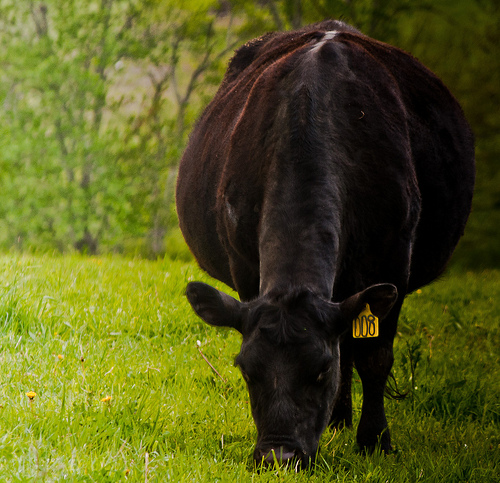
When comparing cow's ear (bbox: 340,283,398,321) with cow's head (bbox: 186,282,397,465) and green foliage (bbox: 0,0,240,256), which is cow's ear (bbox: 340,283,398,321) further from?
green foliage (bbox: 0,0,240,256)

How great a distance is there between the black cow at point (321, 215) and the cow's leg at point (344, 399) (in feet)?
0.04

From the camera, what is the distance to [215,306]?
141 inches

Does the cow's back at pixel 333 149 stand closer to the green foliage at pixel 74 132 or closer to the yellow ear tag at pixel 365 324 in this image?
the yellow ear tag at pixel 365 324

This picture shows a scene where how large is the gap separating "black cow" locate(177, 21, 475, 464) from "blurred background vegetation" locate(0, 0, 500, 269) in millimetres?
12158

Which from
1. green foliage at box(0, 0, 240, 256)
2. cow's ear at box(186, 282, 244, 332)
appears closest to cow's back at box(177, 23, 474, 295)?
cow's ear at box(186, 282, 244, 332)

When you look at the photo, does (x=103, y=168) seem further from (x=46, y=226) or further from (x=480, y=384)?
(x=480, y=384)

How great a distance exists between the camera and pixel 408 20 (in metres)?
19.8

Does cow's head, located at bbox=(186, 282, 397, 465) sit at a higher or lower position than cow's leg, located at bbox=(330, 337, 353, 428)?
higher

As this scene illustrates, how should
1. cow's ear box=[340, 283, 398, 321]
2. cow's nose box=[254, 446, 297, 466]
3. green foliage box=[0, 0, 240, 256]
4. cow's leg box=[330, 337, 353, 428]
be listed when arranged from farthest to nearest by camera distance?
green foliage box=[0, 0, 240, 256]
cow's leg box=[330, 337, 353, 428]
cow's ear box=[340, 283, 398, 321]
cow's nose box=[254, 446, 297, 466]

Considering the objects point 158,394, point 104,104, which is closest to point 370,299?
point 158,394

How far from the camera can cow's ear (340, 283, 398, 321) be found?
343 centimetres

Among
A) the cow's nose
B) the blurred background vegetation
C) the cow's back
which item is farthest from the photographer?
the blurred background vegetation

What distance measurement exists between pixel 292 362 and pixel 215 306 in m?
0.55

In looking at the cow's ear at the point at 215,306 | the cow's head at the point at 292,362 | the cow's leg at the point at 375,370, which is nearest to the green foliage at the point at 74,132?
the cow's leg at the point at 375,370
